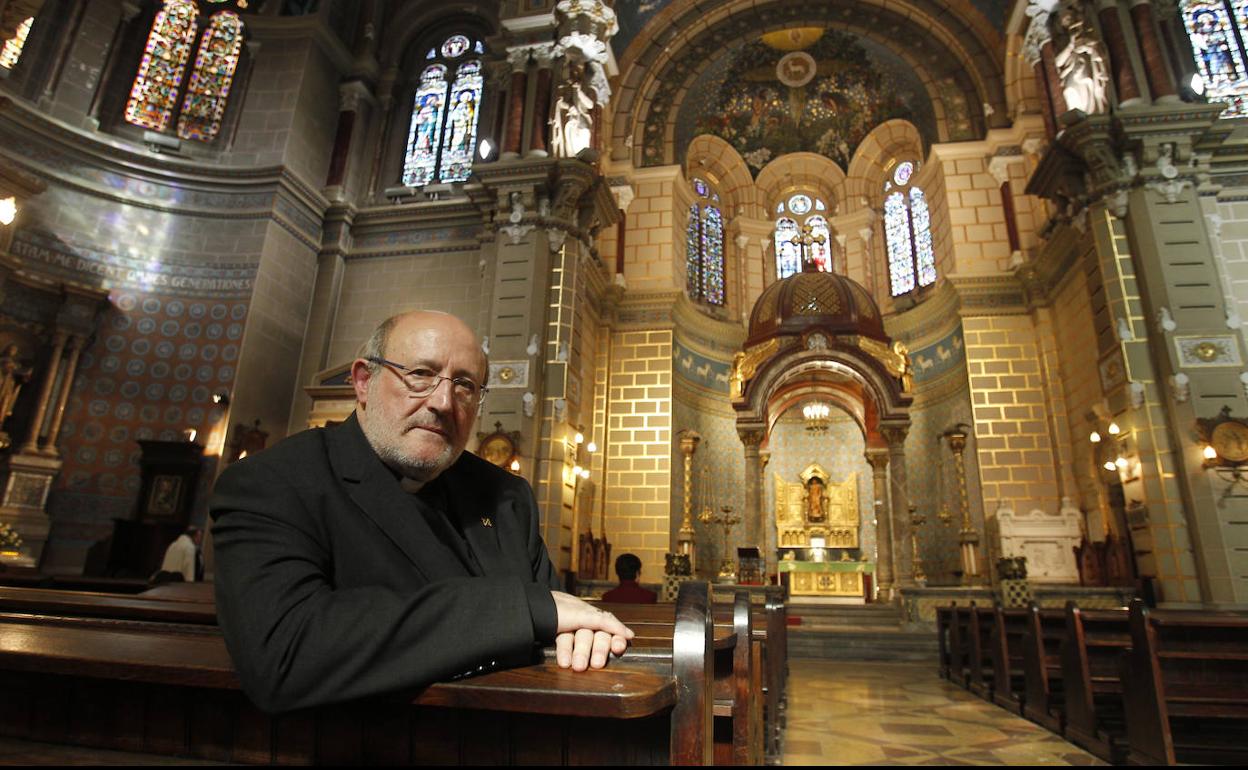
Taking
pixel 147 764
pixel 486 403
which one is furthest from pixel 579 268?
pixel 147 764

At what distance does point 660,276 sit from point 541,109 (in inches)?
168

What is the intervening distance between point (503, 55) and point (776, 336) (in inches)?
308

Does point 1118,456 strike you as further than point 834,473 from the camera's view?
No

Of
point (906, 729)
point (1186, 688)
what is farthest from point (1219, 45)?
point (906, 729)

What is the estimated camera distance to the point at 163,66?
12531 mm

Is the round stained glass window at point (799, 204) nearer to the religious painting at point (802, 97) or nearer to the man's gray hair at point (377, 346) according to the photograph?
the religious painting at point (802, 97)

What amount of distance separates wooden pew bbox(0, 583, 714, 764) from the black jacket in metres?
0.06

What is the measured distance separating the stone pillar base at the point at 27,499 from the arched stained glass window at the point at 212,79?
6.15m

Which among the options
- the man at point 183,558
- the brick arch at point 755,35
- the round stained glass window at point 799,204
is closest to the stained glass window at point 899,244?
the round stained glass window at point 799,204

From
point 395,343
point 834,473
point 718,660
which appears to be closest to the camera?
point 395,343

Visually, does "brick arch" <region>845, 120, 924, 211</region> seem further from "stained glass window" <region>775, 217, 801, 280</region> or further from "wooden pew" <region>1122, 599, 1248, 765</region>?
"wooden pew" <region>1122, 599, 1248, 765</region>

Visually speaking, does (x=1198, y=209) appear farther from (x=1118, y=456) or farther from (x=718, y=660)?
(x=718, y=660)

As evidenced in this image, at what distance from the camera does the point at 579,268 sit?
11.4m

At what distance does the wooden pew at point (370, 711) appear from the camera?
3.71ft
